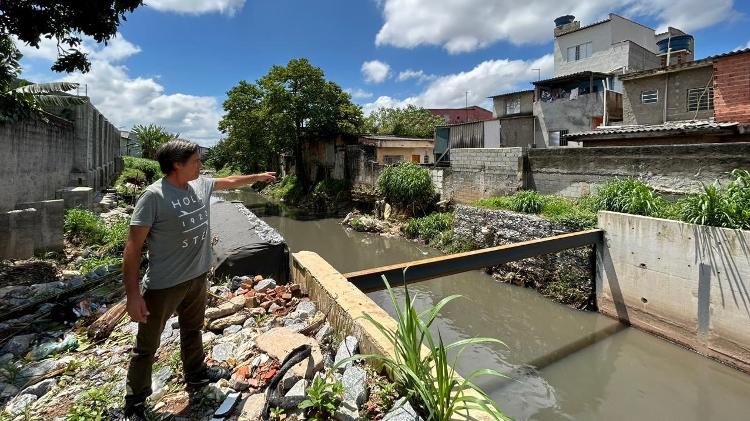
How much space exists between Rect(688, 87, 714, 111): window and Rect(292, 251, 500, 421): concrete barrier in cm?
1347

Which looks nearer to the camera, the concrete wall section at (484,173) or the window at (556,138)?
the concrete wall section at (484,173)

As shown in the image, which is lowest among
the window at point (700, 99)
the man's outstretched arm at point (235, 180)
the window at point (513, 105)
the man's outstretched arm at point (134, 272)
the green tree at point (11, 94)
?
the man's outstretched arm at point (134, 272)

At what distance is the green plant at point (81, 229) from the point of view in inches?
285

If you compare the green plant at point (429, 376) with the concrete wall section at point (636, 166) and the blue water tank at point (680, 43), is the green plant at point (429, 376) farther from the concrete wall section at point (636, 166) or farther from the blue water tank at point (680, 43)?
the blue water tank at point (680, 43)

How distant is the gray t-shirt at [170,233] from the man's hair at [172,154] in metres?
0.10

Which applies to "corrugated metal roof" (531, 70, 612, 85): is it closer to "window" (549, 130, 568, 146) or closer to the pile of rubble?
"window" (549, 130, 568, 146)

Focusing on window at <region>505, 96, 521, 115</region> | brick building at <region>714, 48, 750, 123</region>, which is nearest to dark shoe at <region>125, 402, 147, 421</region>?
brick building at <region>714, 48, 750, 123</region>

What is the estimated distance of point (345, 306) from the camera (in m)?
2.96

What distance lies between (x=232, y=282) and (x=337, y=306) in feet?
5.92

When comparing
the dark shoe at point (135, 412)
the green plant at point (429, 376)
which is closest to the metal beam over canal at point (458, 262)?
the green plant at point (429, 376)

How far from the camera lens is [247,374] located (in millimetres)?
2582

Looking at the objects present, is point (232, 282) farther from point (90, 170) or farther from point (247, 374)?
point (90, 170)

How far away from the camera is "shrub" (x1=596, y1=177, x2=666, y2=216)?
22.4 feet

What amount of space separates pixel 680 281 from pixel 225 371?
6.66 m
